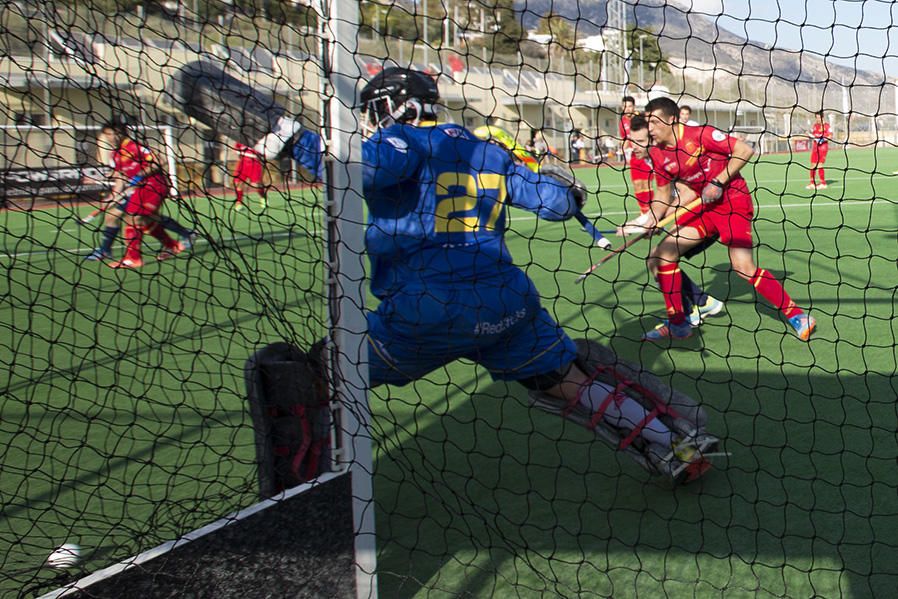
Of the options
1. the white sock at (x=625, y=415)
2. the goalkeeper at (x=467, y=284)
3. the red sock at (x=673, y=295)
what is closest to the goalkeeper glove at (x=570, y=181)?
the goalkeeper at (x=467, y=284)

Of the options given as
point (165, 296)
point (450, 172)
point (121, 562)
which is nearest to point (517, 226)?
point (165, 296)

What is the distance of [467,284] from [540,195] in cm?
49

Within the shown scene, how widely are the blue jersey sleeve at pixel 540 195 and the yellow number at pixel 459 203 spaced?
135 mm

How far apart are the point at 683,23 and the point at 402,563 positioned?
1956 mm

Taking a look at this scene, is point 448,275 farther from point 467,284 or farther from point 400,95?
point 400,95

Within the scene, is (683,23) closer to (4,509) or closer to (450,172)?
(450,172)

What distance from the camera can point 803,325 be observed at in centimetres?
590

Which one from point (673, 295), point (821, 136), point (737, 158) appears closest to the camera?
point (821, 136)

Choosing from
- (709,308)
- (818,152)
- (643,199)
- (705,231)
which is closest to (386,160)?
(643,199)

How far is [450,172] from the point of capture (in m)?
3.32

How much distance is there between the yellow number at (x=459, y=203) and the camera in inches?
131

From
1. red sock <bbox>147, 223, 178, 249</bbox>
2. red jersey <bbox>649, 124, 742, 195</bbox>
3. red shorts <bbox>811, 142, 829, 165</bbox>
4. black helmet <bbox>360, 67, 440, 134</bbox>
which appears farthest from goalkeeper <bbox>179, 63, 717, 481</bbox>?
red sock <bbox>147, 223, 178, 249</bbox>

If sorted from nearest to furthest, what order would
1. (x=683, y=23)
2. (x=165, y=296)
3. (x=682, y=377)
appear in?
1. (x=683, y=23)
2. (x=682, y=377)
3. (x=165, y=296)

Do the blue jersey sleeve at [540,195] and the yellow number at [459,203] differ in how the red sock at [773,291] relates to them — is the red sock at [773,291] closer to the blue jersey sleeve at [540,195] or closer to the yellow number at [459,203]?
the blue jersey sleeve at [540,195]
